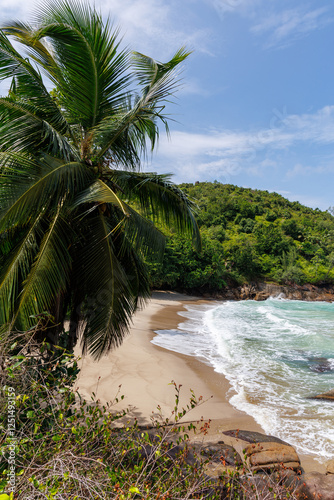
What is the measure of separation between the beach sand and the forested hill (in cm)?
1480

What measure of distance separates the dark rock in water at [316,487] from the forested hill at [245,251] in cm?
2048

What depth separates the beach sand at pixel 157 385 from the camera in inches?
255

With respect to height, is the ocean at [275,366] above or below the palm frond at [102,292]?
below

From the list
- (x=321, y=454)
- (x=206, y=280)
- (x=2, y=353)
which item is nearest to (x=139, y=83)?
(x=2, y=353)

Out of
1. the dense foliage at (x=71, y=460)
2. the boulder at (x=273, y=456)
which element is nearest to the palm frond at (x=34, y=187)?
the dense foliage at (x=71, y=460)

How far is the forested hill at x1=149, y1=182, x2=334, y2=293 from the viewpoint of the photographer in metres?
33.5

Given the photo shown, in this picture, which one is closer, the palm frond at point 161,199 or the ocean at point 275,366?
the palm frond at point 161,199

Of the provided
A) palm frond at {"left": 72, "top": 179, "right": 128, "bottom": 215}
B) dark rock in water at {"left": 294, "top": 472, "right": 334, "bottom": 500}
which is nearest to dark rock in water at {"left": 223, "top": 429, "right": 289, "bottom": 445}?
dark rock in water at {"left": 294, "top": 472, "right": 334, "bottom": 500}

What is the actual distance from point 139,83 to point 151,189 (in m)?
1.77

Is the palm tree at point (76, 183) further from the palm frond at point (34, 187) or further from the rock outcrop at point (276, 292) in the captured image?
the rock outcrop at point (276, 292)

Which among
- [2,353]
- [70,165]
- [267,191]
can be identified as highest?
[267,191]

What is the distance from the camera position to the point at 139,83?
5426 millimetres

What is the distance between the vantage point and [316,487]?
448 cm

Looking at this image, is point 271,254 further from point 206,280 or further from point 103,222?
point 103,222
